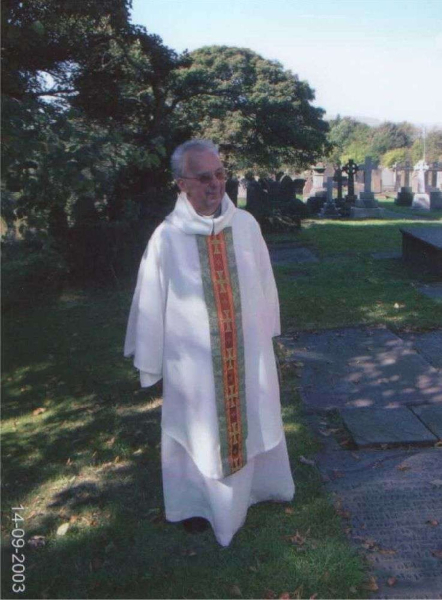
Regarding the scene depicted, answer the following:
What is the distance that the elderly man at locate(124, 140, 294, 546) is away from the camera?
318 centimetres

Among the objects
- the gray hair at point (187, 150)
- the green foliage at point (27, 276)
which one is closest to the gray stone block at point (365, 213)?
the green foliage at point (27, 276)

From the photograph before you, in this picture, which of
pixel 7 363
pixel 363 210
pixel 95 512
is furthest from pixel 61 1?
pixel 363 210

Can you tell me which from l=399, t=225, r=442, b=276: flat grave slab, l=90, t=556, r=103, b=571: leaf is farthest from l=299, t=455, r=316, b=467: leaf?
l=399, t=225, r=442, b=276: flat grave slab

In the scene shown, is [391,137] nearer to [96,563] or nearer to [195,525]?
[195,525]

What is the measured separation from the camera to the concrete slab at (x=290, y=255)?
12.5 metres

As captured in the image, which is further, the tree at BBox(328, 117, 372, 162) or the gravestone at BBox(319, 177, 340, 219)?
the tree at BBox(328, 117, 372, 162)

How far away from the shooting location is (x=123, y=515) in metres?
3.61

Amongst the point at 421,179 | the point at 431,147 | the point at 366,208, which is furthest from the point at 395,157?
the point at 366,208

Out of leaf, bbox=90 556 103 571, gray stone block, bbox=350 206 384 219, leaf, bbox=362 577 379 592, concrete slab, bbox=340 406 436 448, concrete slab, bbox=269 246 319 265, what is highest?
leaf, bbox=90 556 103 571

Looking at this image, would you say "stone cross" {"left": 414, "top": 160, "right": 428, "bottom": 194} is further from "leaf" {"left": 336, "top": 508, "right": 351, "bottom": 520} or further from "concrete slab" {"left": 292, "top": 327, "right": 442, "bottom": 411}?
"leaf" {"left": 336, "top": 508, "right": 351, "bottom": 520}

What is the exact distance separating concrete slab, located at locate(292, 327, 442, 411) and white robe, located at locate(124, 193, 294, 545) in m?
1.79

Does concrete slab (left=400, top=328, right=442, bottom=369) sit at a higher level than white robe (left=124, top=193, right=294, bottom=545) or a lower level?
lower

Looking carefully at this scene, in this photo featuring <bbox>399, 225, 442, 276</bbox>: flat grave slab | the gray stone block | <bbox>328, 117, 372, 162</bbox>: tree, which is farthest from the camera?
<bbox>328, 117, 372, 162</bbox>: tree

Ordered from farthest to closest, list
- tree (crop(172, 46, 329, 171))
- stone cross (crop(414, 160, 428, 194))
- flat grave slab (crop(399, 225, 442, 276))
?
stone cross (crop(414, 160, 428, 194)) → tree (crop(172, 46, 329, 171)) → flat grave slab (crop(399, 225, 442, 276))
